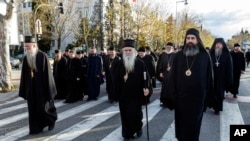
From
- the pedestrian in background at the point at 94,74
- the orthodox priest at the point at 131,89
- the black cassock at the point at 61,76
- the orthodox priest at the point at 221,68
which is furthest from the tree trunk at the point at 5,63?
the orthodox priest at the point at 131,89

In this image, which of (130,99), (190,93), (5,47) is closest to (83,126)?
(130,99)

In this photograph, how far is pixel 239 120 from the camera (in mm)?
8617

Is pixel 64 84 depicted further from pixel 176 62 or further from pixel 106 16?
pixel 106 16

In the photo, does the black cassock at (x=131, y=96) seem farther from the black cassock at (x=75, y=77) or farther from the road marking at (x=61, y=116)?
the black cassock at (x=75, y=77)

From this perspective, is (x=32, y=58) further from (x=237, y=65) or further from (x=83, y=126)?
(x=237, y=65)

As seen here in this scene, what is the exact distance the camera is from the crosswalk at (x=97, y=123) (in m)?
7.07

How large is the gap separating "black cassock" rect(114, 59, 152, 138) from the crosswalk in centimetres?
31

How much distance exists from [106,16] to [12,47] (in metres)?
27.2

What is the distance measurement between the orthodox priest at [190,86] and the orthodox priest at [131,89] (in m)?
1.19

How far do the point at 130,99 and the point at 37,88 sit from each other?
6.79 ft

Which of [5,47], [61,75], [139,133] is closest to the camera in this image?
[139,133]

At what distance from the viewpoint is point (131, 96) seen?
691cm

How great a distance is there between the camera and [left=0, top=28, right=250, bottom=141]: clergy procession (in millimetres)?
5637

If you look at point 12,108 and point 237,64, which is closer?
point 12,108
